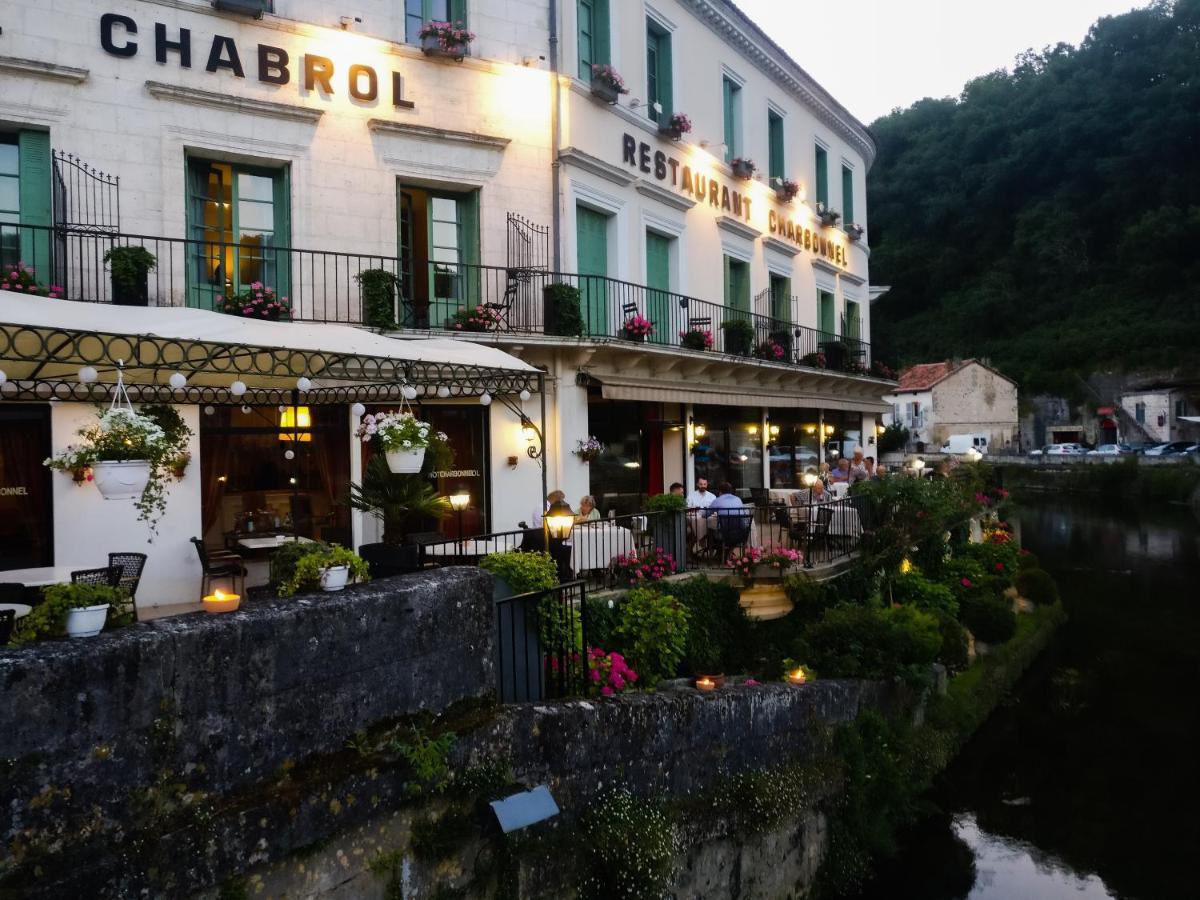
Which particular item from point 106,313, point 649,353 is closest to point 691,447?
point 649,353

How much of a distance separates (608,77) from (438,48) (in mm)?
2944

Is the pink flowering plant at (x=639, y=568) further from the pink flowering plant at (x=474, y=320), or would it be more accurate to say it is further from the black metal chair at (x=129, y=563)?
the black metal chair at (x=129, y=563)

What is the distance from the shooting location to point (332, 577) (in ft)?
17.1

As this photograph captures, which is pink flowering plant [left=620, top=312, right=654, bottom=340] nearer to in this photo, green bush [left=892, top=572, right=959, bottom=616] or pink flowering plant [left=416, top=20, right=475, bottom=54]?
pink flowering plant [left=416, top=20, right=475, bottom=54]

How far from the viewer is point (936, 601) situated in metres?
15.4

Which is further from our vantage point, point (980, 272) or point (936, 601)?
point (980, 272)

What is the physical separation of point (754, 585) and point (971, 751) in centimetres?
479

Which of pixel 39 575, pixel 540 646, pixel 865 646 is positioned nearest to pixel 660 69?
pixel 865 646

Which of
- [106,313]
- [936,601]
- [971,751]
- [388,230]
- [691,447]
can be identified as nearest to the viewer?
[106,313]

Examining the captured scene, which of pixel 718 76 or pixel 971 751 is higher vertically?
pixel 718 76

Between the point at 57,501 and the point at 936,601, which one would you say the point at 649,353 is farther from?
the point at 57,501

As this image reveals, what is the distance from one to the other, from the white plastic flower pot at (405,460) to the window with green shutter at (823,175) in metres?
17.9

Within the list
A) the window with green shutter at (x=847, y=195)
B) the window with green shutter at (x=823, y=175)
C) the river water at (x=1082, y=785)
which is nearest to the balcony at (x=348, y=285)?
the river water at (x=1082, y=785)

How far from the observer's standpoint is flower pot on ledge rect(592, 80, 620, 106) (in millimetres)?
13922
